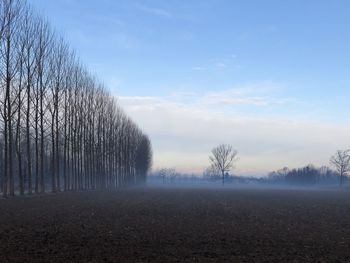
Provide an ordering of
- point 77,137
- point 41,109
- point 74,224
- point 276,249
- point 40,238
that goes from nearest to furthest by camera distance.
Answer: point 276,249 < point 40,238 < point 74,224 < point 41,109 < point 77,137

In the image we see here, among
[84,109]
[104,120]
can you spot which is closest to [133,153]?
[104,120]

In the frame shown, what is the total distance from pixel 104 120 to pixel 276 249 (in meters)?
61.6

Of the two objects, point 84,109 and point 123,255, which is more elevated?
point 84,109

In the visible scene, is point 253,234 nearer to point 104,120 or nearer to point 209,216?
point 209,216

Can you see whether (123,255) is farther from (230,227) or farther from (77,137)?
(77,137)

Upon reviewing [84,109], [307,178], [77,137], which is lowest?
[307,178]

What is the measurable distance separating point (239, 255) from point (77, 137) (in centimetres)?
5053

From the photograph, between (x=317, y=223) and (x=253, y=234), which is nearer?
(x=253, y=234)

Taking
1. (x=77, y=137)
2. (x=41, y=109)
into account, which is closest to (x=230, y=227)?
(x=41, y=109)

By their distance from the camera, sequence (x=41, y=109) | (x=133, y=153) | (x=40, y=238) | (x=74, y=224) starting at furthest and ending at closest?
(x=133, y=153) → (x=41, y=109) → (x=74, y=224) → (x=40, y=238)

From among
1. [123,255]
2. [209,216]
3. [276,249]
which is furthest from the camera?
[209,216]

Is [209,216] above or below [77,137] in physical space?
below

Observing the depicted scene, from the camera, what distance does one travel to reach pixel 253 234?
57.4 feet

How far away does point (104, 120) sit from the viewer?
7388 cm
